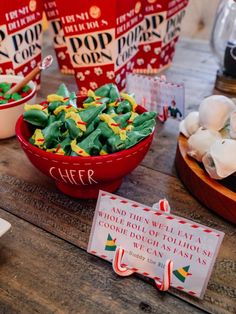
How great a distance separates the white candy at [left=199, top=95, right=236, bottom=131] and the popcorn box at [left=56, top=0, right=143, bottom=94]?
0.35 m

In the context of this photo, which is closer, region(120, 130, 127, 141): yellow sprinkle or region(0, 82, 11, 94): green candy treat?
region(120, 130, 127, 141): yellow sprinkle

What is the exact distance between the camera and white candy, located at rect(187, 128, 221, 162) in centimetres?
56

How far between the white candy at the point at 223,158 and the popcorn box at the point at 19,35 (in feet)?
1.93

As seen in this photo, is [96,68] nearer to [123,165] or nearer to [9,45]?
[9,45]

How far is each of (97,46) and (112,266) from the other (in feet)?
1.89

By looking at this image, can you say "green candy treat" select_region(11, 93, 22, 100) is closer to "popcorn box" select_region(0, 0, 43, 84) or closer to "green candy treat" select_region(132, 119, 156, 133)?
"popcorn box" select_region(0, 0, 43, 84)

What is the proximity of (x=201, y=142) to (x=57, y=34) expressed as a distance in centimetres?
67

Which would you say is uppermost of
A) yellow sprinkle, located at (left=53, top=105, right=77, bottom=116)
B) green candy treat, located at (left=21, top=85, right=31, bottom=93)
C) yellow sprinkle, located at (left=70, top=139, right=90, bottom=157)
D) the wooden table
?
yellow sprinkle, located at (left=53, top=105, right=77, bottom=116)

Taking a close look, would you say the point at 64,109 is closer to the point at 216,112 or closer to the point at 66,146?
the point at 66,146

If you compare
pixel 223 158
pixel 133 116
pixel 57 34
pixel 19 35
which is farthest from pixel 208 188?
pixel 57 34

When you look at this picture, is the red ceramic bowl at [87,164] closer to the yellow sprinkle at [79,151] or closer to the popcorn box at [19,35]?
the yellow sprinkle at [79,151]

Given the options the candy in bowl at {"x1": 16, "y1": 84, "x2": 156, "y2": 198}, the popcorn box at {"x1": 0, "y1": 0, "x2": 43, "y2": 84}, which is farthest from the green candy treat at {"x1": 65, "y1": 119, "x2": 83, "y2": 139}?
the popcorn box at {"x1": 0, "y1": 0, "x2": 43, "y2": 84}

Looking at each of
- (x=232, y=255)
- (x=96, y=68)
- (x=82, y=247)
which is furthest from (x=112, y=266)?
(x=96, y=68)

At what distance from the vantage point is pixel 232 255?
480mm
